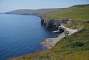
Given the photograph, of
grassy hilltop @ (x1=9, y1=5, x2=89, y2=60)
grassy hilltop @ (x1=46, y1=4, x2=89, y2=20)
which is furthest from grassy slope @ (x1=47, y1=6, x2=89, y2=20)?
grassy hilltop @ (x1=9, y1=5, x2=89, y2=60)

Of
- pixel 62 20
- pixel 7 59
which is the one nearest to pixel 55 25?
pixel 62 20

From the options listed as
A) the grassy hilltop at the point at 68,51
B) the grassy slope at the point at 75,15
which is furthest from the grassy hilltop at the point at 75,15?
the grassy hilltop at the point at 68,51

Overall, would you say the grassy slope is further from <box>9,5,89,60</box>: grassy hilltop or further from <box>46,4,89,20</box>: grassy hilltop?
<box>9,5,89,60</box>: grassy hilltop

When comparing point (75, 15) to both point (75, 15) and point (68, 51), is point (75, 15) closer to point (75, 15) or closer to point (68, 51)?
point (75, 15)

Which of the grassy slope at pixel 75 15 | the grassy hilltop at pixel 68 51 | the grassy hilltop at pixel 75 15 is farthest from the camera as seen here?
the grassy hilltop at pixel 75 15

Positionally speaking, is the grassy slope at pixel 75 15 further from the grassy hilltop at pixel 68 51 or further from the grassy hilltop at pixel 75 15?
the grassy hilltop at pixel 68 51

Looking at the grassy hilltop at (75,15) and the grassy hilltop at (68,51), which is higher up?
the grassy hilltop at (68,51)

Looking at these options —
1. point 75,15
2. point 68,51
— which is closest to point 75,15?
point 75,15

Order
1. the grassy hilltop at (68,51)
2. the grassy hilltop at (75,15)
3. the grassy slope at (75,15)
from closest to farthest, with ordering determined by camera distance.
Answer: the grassy hilltop at (68,51) → the grassy slope at (75,15) → the grassy hilltop at (75,15)

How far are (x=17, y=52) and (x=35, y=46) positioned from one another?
766 centimetres

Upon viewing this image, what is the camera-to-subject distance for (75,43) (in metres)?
50.7

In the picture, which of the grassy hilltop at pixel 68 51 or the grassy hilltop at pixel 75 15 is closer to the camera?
the grassy hilltop at pixel 68 51

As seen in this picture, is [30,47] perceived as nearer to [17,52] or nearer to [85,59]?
[17,52]

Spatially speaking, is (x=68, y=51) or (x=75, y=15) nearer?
(x=68, y=51)
